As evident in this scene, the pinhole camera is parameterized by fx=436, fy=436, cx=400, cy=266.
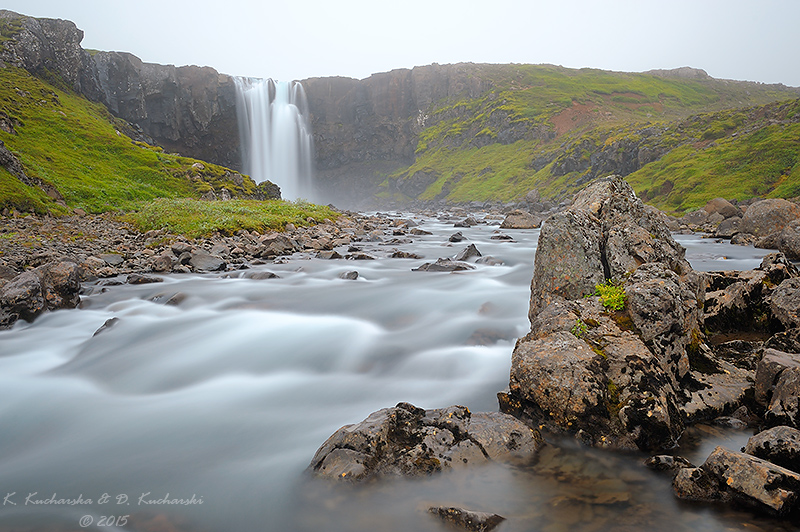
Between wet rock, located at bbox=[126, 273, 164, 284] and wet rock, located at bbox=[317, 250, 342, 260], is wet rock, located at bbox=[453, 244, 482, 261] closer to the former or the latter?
wet rock, located at bbox=[317, 250, 342, 260]

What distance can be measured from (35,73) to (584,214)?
87726mm

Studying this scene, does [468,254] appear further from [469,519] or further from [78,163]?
[78,163]

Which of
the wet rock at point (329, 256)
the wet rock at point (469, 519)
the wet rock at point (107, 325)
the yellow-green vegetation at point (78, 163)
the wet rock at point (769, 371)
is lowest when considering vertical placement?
the wet rock at point (329, 256)

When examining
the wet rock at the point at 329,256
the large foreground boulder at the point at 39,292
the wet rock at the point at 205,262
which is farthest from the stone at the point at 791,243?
the large foreground boulder at the point at 39,292

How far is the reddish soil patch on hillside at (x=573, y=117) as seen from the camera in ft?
340

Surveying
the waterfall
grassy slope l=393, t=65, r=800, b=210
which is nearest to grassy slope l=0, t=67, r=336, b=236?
the waterfall

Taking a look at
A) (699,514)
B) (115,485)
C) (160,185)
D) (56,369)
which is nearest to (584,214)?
(699,514)

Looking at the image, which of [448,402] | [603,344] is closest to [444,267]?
[448,402]

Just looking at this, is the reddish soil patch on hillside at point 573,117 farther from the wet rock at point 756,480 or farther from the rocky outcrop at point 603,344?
the wet rock at point 756,480

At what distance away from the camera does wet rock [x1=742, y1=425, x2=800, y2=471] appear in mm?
3975

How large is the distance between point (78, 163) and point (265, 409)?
45.3m

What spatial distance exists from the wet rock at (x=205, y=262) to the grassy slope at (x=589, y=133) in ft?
136

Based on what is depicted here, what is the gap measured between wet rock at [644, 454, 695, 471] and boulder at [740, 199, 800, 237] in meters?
23.6

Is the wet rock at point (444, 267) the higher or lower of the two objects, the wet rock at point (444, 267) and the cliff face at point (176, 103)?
the lower
